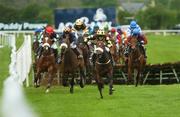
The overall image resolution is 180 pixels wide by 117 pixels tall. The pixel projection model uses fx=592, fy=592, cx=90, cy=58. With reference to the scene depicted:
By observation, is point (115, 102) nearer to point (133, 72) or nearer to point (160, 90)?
point (160, 90)

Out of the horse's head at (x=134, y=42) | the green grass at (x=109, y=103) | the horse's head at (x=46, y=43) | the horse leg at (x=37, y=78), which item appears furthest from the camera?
the horse's head at (x=134, y=42)

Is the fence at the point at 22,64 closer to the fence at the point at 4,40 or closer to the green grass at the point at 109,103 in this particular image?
the green grass at the point at 109,103

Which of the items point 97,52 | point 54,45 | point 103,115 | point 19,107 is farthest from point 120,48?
point 19,107

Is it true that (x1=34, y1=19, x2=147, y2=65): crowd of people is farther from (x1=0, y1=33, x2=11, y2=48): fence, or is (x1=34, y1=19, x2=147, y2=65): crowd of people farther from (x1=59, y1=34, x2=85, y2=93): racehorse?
(x1=0, y1=33, x2=11, y2=48): fence

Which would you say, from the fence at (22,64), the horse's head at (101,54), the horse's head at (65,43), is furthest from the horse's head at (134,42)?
the horse's head at (101,54)

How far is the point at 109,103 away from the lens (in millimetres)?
13117

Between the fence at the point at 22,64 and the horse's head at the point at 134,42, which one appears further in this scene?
the horse's head at the point at 134,42

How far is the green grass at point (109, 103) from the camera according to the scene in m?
11.4

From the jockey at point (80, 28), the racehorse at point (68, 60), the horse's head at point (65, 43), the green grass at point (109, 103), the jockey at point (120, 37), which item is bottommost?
the green grass at point (109, 103)

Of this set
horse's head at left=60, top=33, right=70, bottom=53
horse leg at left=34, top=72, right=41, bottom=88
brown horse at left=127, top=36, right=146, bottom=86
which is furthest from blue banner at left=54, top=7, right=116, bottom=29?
horse's head at left=60, top=33, right=70, bottom=53

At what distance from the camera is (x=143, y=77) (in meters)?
22.5

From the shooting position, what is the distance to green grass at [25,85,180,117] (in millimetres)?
11403

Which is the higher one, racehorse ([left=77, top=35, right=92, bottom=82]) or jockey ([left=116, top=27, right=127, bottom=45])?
jockey ([left=116, top=27, right=127, bottom=45])

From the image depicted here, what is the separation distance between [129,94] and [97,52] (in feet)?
5.09
